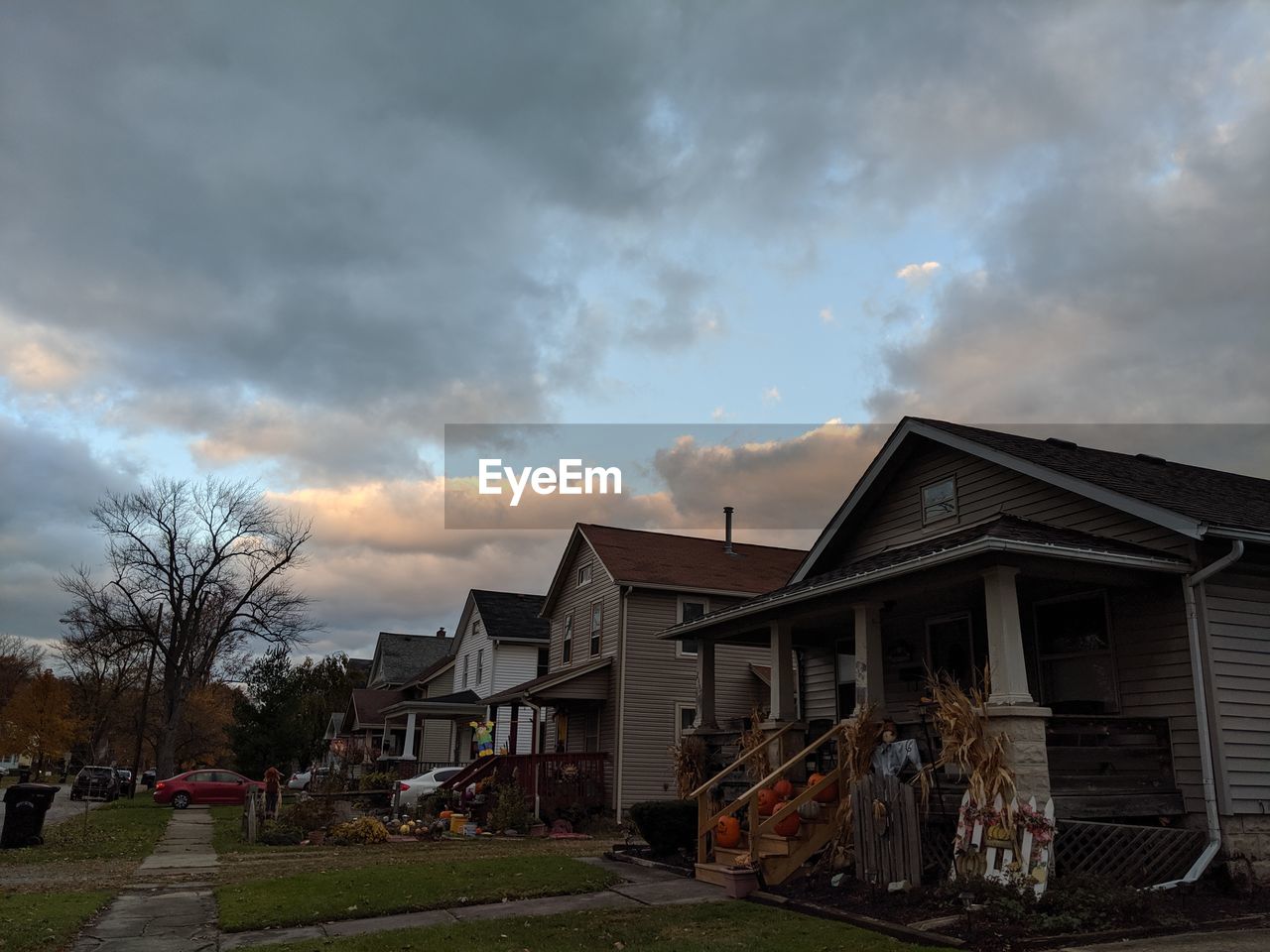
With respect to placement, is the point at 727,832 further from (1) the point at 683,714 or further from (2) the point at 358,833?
(1) the point at 683,714

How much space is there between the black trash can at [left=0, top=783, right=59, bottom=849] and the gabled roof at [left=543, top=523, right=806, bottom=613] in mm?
13740

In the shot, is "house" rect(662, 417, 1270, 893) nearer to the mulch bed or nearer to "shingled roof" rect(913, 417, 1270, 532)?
"shingled roof" rect(913, 417, 1270, 532)

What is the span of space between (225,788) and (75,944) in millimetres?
27774

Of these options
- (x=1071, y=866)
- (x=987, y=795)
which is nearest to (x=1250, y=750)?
(x=1071, y=866)

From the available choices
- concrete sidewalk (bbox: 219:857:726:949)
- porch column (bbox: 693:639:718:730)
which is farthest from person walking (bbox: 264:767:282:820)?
concrete sidewalk (bbox: 219:857:726:949)

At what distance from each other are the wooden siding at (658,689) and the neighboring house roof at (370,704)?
2733 cm

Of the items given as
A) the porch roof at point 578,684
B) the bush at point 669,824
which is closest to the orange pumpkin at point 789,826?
the bush at point 669,824

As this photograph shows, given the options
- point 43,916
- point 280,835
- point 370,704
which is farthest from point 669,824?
→ point 370,704

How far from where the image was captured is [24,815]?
59.6 feet

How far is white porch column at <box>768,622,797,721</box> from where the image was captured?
561 inches

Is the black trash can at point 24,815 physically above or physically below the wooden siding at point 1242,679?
below

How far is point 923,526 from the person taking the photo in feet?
51.3

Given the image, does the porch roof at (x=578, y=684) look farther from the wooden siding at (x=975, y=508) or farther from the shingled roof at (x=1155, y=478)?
the shingled roof at (x=1155, y=478)

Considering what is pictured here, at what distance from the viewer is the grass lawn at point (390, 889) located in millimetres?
10430
